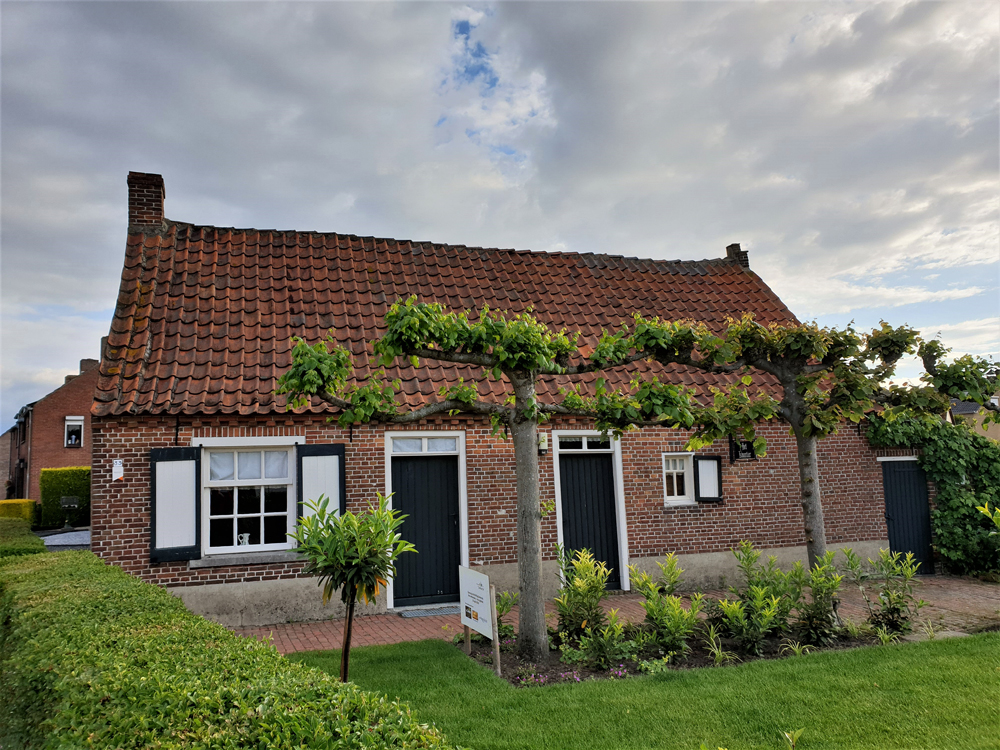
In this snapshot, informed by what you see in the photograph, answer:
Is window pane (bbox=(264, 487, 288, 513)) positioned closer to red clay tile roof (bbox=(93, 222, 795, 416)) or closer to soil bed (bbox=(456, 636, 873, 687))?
red clay tile roof (bbox=(93, 222, 795, 416))

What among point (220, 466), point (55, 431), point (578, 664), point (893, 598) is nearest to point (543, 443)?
point (578, 664)

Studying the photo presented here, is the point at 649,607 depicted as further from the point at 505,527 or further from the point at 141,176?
the point at 141,176

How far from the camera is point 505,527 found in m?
10.4

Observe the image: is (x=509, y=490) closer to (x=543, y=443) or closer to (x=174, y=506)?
(x=543, y=443)

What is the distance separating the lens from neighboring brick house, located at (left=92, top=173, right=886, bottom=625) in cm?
896

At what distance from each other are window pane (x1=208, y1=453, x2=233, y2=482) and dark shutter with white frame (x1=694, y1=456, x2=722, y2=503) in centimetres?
767

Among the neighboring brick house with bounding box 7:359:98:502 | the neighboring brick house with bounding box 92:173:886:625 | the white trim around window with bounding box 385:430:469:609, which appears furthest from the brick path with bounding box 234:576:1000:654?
the neighboring brick house with bounding box 7:359:98:502

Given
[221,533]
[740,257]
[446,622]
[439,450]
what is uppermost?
[740,257]

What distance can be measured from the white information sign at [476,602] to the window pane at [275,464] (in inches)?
140

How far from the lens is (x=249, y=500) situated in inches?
372

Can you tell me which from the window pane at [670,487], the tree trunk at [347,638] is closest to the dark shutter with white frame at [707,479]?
the window pane at [670,487]

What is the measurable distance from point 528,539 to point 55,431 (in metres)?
32.9

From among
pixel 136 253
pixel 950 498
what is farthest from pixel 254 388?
pixel 950 498

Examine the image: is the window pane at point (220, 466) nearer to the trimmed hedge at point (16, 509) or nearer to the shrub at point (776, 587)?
the shrub at point (776, 587)
